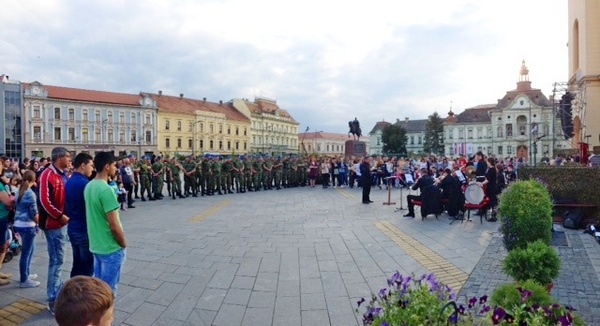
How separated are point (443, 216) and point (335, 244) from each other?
5383 mm

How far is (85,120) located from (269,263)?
71180mm

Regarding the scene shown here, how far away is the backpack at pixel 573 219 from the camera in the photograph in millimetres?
10148

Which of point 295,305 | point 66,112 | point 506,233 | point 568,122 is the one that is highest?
point 66,112

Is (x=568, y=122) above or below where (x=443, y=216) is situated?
above

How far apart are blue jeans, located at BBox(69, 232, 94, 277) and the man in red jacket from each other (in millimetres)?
417

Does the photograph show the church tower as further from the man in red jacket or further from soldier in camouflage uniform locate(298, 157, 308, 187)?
the man in red jacket

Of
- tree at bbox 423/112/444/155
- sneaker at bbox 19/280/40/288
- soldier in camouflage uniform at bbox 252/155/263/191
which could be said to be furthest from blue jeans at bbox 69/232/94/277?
tree at bbox 423/112/444/155

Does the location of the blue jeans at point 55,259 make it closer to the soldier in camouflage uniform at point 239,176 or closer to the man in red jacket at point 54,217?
the man in red jacket at point 54,217

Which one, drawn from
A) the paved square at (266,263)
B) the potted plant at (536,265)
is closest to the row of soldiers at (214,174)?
the paved square at (266,263)

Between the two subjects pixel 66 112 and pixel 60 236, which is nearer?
pixel 60 236

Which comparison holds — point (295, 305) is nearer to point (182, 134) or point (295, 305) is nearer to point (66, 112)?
point (66, 112)

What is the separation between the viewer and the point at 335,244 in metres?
8.29

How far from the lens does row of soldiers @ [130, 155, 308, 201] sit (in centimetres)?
1695

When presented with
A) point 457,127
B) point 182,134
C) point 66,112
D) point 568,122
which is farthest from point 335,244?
point 457,127
